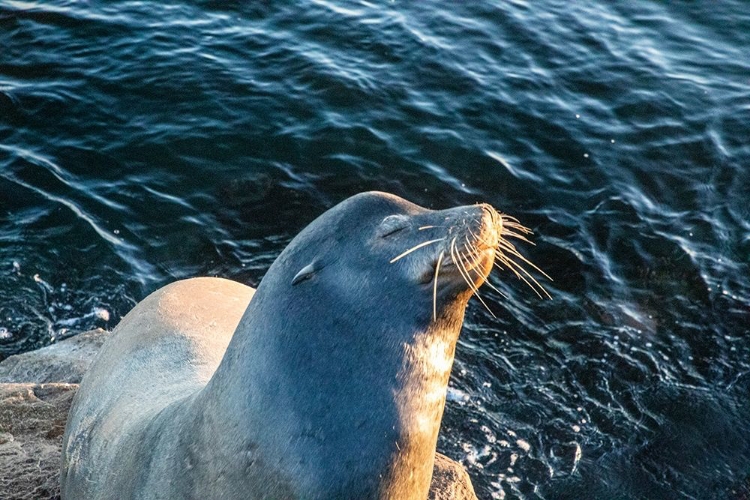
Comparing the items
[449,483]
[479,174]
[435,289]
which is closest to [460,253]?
[435,289]

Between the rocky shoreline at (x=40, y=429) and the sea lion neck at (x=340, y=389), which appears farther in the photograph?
the rocky shoreline at (x=40, y=429)

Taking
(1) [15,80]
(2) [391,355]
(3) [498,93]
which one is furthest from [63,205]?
(2) [391,355]

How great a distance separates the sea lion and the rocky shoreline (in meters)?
1.46

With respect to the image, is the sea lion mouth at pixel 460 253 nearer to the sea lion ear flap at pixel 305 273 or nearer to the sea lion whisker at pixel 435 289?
the sea lion whisker at pixel 435 289

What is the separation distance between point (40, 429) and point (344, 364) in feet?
9.46

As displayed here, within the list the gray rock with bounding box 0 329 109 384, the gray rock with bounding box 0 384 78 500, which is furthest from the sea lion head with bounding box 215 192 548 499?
the gray rock with bounding box 0 329 109 384

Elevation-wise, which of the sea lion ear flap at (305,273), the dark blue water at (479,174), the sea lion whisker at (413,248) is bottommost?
the dark blue water at (479,174)

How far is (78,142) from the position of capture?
33.0ft

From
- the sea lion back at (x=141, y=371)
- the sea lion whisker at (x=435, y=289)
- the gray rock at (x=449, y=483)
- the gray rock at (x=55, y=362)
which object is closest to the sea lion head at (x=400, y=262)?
the sea lion whisker at (x=435, y=289)

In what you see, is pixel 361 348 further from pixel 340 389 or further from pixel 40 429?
pixel 40 429

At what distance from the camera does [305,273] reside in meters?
3.83

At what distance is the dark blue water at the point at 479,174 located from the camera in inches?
295

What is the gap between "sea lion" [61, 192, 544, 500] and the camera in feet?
12.2

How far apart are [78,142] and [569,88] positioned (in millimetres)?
6095
